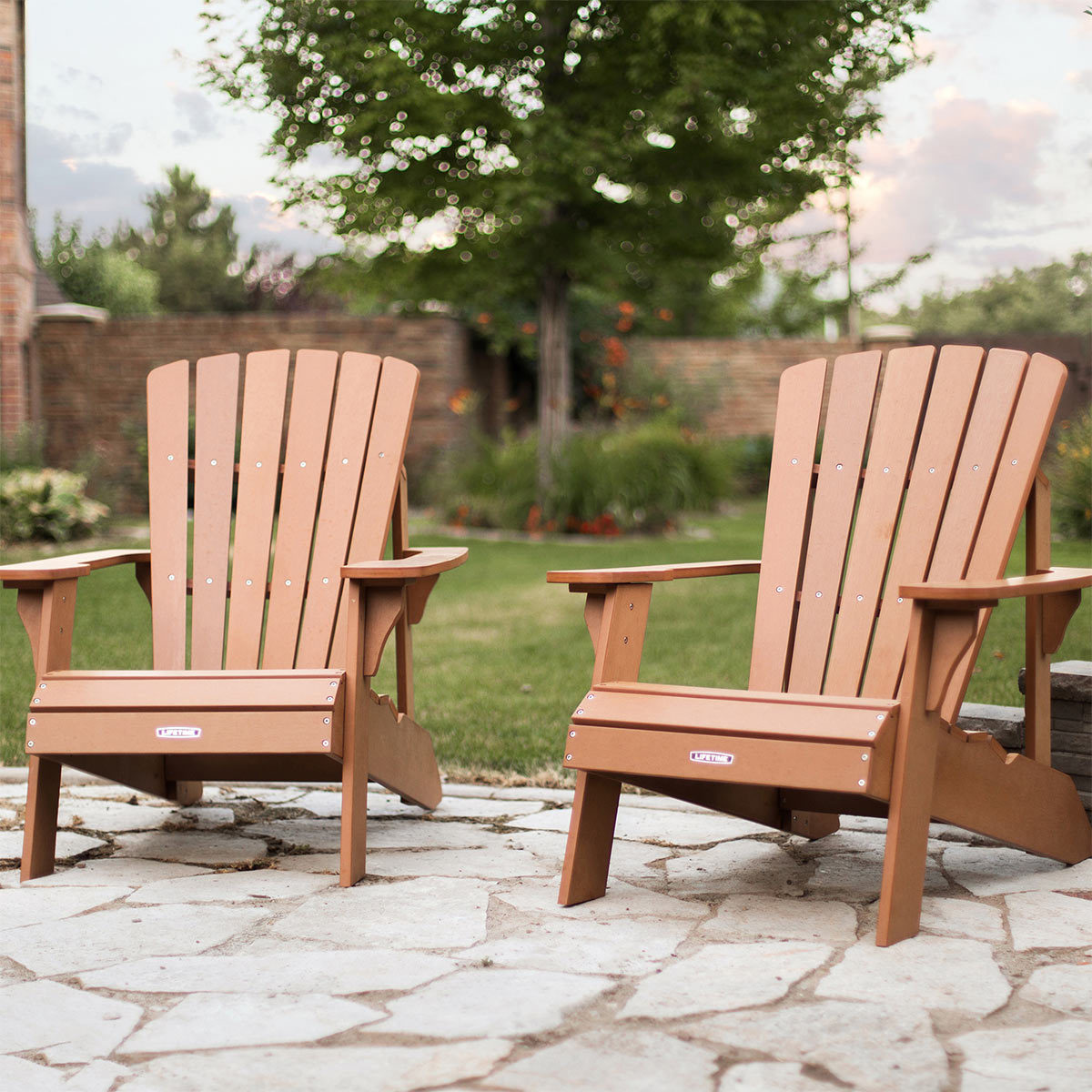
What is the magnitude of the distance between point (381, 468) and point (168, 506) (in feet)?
1.79

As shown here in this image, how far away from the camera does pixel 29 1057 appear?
1.60 metres

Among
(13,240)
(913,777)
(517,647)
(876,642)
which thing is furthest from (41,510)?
(913,777)

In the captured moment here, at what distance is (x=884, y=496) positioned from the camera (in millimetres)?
2645

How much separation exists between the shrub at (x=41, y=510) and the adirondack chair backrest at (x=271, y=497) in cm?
598

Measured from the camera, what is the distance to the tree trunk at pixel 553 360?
32.6ft

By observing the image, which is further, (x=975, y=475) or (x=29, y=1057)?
(x=975, y=475)

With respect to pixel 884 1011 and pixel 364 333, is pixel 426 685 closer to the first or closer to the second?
pixel 884 1011

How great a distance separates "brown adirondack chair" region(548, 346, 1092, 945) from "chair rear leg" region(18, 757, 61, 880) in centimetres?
107

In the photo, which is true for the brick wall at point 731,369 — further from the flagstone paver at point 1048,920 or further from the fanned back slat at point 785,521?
the flagstone paver at point 1048,920

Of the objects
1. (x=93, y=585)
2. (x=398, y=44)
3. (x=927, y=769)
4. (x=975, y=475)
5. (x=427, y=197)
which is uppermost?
(x=398, y=44)

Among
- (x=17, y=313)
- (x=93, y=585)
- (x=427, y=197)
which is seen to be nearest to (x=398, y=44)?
(x=427, y=197)

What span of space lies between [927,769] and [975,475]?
Answer: 709 mm

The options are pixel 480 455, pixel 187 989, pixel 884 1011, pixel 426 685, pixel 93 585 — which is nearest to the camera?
pixel 884 1011

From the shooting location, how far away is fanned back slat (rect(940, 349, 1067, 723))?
7.95ft
